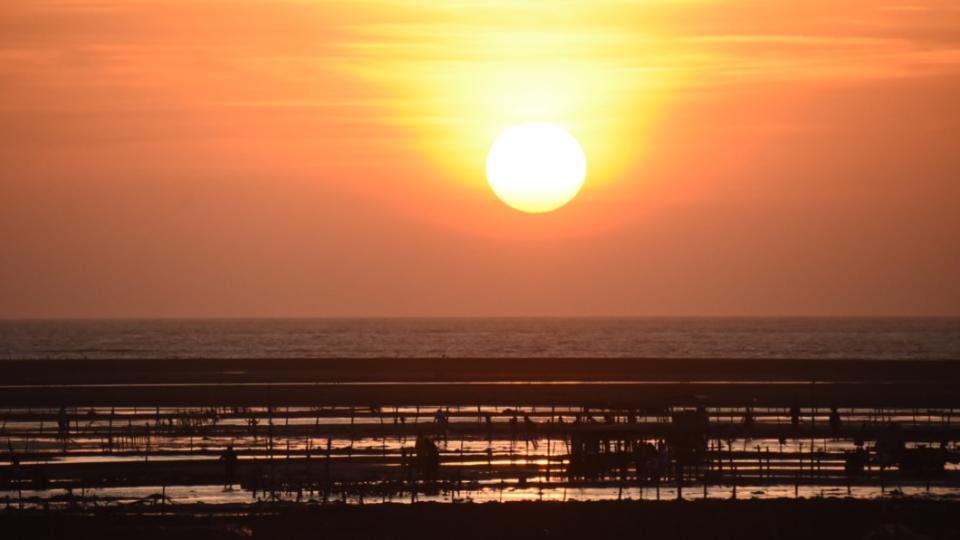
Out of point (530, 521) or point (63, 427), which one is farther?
Answer: point (63, 427)

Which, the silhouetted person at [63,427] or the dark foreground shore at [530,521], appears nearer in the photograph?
the dark foreground shore at [530,521]

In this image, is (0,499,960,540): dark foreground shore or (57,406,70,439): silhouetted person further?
(57,406,70,439): silhouetted person

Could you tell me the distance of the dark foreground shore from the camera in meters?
32.5

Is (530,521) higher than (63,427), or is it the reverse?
(63,427)

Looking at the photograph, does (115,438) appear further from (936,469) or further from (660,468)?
(936,469)

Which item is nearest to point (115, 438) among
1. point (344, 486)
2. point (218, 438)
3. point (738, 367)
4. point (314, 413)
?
point (218, 438)

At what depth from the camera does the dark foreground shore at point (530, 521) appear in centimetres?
3247

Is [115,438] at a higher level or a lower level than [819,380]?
lower

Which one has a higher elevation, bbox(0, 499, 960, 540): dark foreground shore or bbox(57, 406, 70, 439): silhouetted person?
bbox(57, 406, 70, 439): silhouetted person

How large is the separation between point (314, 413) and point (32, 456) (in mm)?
20778

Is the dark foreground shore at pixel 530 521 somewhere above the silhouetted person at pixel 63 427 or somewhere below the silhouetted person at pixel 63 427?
below

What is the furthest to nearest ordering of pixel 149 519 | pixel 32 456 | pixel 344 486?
pixel 32 456 < pixel 344 486 < pixel 149 519

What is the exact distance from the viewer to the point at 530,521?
34.2 meters

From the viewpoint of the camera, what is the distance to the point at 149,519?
34.6m
